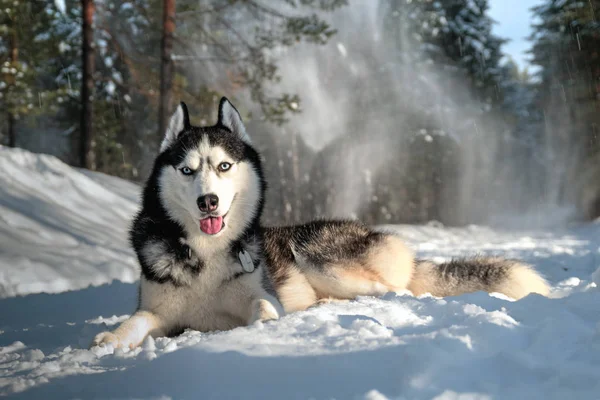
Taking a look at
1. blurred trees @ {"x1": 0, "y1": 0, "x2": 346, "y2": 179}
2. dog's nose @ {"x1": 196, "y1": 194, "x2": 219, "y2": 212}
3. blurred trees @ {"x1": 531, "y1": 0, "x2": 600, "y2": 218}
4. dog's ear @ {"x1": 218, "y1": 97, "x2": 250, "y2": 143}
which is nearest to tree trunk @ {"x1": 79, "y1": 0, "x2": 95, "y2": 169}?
blurred trees @ {"x1": 0, "y1": 0, "x2": 346, "y2": 179}

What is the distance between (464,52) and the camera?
27.6 metres

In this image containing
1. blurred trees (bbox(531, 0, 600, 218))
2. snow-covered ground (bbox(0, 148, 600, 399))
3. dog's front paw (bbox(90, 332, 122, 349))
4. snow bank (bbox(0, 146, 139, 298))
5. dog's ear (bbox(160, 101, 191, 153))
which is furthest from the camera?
blurred trees (bbox(531, 0, 600, 218))

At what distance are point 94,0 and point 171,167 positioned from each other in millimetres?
12624

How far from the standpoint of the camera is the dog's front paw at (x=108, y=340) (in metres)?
3.05

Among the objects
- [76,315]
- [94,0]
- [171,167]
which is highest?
[94,0]

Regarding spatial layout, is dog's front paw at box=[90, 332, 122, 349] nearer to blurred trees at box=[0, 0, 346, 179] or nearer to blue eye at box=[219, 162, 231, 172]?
blue eye at box=[219, 162, 231, 172]

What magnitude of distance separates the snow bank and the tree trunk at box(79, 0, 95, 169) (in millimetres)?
3266

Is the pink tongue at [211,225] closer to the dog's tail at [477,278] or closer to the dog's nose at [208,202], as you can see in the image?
the dog's nose at [208,202]

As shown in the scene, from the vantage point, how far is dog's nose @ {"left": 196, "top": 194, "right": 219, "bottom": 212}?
3244 mm

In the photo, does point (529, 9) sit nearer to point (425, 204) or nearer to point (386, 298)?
point (425, 204)

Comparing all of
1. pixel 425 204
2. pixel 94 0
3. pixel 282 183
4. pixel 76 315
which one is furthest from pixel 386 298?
pixel 282 183

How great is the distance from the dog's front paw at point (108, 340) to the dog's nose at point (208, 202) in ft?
3.02

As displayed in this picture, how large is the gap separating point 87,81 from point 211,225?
12.1 metres

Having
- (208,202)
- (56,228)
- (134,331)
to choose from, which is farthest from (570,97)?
(134,331)
